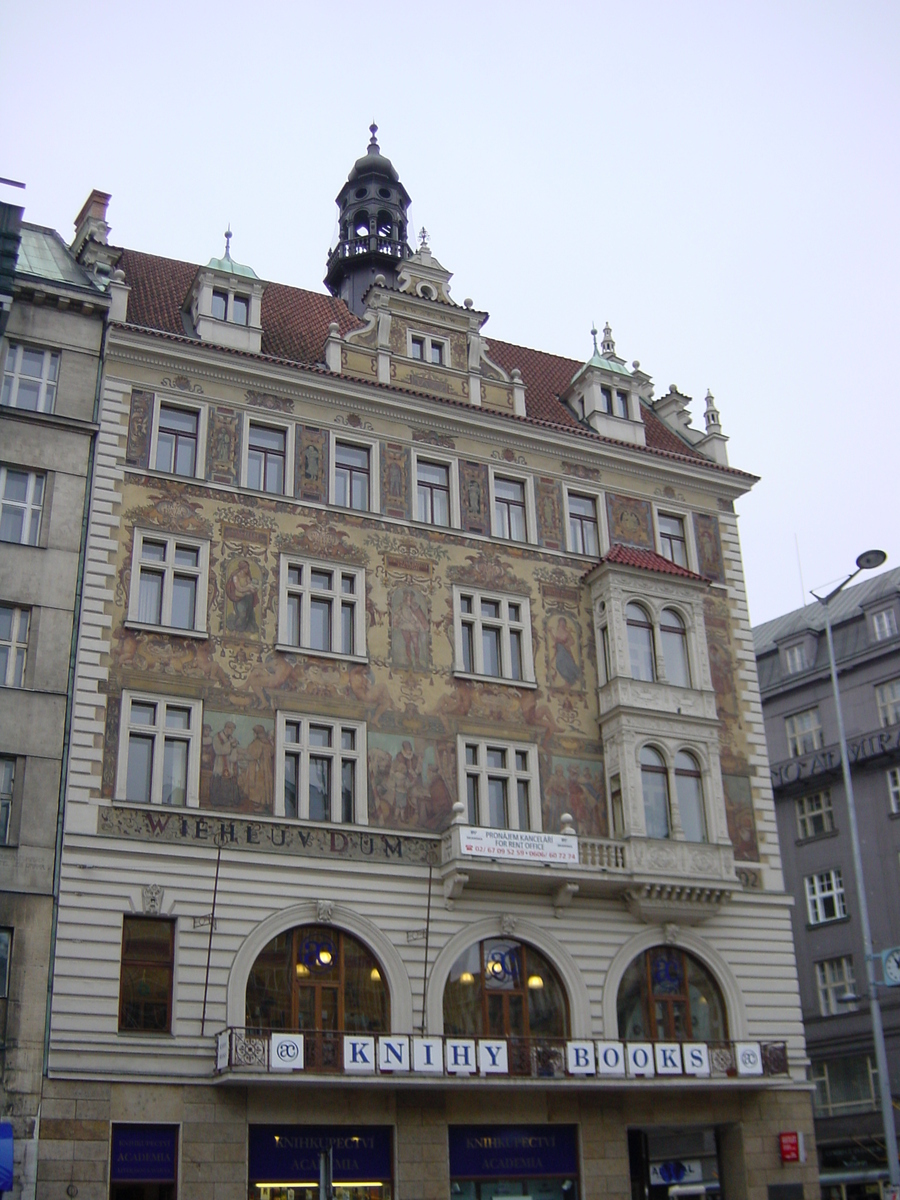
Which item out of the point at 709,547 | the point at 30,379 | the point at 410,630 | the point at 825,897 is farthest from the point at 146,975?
the point at 825,897

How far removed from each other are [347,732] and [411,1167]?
980 centimetres

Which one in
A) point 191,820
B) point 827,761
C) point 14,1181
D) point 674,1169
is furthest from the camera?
point 827,761

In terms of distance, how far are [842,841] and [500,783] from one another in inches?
927

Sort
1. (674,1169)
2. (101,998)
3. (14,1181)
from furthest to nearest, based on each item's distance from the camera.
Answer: (674,1169) → (101,998) → (14,1181)

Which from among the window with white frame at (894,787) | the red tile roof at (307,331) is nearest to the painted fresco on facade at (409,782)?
the red tile roof at (307,331)

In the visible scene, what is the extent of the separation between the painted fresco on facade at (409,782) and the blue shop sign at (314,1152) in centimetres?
686

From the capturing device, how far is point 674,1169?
3916 centimetres

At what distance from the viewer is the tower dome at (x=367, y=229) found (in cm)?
5031

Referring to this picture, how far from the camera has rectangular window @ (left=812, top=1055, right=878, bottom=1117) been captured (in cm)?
4881

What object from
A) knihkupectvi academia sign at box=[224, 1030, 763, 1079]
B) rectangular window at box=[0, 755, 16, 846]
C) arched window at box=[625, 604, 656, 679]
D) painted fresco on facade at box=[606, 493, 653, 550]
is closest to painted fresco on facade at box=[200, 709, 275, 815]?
rectangular window at box=[0, 755, 16, 846]

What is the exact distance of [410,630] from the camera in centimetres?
3475

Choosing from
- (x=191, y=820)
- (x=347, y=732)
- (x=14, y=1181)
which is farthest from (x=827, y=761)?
(x=14, y=1181)

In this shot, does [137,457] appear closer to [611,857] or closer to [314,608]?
[314,608]

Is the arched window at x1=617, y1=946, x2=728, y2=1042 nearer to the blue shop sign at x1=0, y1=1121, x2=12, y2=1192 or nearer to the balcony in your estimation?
the balcony
